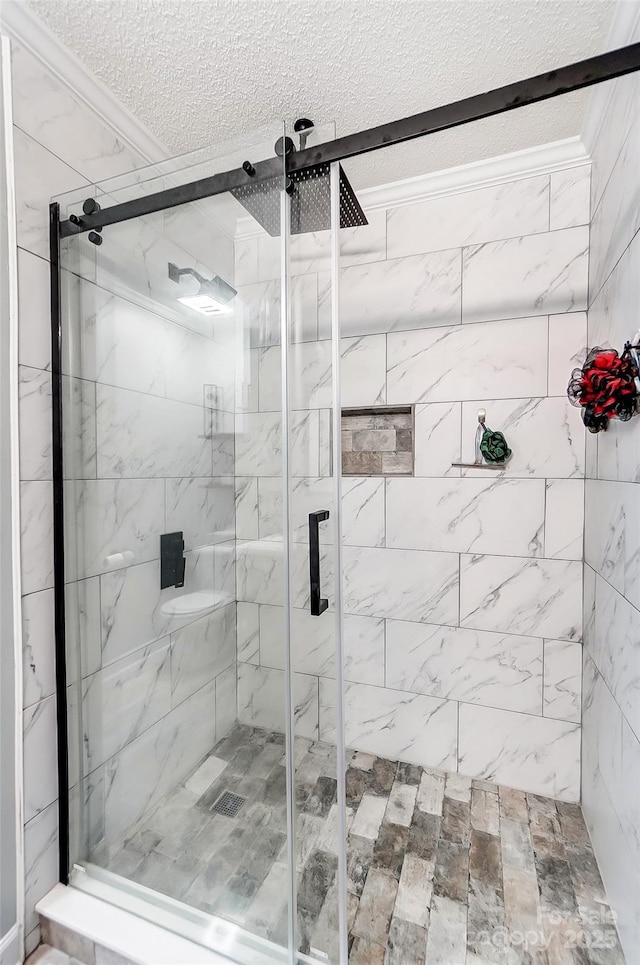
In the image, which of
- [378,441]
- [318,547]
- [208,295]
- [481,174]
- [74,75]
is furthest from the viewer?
[378,441]

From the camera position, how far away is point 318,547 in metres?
1.07

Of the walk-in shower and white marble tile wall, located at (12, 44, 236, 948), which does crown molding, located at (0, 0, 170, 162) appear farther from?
the walk-in shower

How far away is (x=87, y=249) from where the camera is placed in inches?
50.7

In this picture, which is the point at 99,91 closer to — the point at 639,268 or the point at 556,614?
the point at 639,268

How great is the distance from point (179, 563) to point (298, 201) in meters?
1.05

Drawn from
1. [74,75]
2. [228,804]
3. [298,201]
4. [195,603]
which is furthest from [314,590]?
[74,75]

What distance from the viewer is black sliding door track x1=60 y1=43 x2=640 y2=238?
83 cm

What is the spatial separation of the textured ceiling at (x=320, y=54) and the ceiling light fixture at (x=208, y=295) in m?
0.63

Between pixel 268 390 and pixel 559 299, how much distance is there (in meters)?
1.33

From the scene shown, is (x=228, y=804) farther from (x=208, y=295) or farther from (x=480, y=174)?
Result: (x=480, y=174)

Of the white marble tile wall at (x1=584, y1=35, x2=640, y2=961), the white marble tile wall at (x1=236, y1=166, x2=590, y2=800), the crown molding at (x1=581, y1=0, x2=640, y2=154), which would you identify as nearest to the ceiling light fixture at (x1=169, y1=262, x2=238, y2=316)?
the white marble tile wall at (x1=236, y1=166, x2=590, y2=800)

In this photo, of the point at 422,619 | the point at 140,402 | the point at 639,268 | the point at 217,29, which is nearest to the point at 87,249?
the point at 140,402

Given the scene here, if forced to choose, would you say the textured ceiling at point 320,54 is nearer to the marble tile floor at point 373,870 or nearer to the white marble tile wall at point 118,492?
the white marble tile wall at point 118,492

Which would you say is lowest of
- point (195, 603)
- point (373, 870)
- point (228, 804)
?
point (373, 870)
